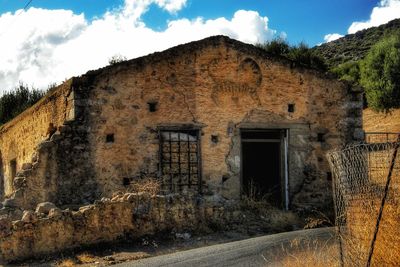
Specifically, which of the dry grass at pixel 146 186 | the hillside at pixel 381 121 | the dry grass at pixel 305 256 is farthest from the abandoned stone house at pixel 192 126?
the hillside at pixel 381 121

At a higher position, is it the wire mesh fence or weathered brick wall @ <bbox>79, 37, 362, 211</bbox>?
weathered brick wall @ <bbox>79, 37, 362, 211</bbox>

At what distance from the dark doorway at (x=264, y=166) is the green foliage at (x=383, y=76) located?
14442 millimetres

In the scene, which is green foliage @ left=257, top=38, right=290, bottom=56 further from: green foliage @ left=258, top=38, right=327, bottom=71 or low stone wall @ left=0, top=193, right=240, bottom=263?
low stone wall @ left=0, top=193, right=240, bottom=263

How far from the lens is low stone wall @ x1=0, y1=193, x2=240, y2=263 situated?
9.88 metres

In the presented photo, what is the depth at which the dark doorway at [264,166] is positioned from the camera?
50.8 ft

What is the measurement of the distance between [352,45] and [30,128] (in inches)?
1239

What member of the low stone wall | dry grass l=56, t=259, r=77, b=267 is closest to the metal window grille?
the low stone wall

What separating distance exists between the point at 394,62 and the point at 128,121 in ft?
67.4

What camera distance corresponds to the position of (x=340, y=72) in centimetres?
3575

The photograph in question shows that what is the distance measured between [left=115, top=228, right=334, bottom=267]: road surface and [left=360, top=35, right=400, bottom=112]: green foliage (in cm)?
2038

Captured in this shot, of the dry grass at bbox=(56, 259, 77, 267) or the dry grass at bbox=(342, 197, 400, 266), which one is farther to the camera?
the dry grass at bbox=(56, 259, 77, 267)

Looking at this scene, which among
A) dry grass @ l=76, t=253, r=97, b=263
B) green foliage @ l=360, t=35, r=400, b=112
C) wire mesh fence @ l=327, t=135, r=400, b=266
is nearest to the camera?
wire mesh fence @ l=327, t=135, r=400, b=266

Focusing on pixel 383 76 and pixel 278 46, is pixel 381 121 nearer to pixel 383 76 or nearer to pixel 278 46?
pixel 383 76

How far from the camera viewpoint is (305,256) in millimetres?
8102
